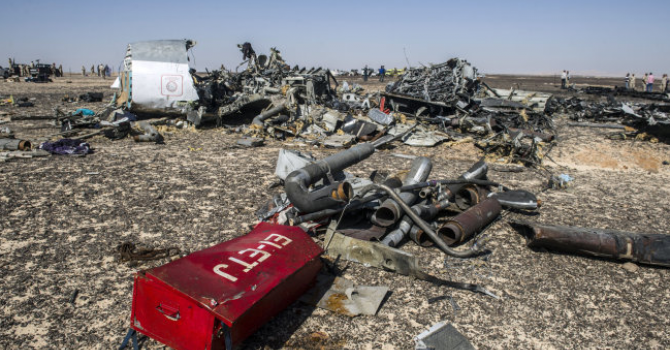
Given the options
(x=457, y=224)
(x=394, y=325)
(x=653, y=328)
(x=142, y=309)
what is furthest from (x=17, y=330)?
(x=653, y=328)

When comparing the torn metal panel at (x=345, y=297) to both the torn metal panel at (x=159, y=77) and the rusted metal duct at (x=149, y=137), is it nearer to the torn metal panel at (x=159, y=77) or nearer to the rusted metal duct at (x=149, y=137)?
the rusted metal duct at (x=149, y=137)

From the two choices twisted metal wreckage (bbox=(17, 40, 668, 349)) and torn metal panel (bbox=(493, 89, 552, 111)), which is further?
torn metal panel (bbox=(493, 89, 552, 111))

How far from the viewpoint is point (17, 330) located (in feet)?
10.8

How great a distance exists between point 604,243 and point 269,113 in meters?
10.2

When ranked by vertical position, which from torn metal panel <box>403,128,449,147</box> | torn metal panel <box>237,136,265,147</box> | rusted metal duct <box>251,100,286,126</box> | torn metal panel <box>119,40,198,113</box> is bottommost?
torn metal panel <box>237,136,265,147</box>

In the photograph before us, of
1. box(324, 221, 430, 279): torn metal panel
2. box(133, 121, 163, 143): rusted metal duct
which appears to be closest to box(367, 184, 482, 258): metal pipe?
box(324, 221, 430, 279): torn metal panel

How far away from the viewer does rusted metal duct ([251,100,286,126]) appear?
40.8ft

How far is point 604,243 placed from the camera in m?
4.71

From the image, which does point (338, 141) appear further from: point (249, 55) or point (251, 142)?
point (249, 55)

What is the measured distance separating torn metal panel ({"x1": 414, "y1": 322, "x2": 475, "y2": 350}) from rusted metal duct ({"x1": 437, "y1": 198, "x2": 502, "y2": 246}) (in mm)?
1662

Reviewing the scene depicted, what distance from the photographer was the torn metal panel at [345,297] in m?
3.74

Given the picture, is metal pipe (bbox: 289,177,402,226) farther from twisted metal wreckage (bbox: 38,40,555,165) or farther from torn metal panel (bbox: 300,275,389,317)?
twisted metal wreckage (bbox: 38,40,555,165)

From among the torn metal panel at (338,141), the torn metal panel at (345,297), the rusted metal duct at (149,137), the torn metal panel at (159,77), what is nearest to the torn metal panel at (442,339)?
the torn metal panel at (345,297)

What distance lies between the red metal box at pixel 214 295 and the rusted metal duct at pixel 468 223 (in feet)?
7.82
